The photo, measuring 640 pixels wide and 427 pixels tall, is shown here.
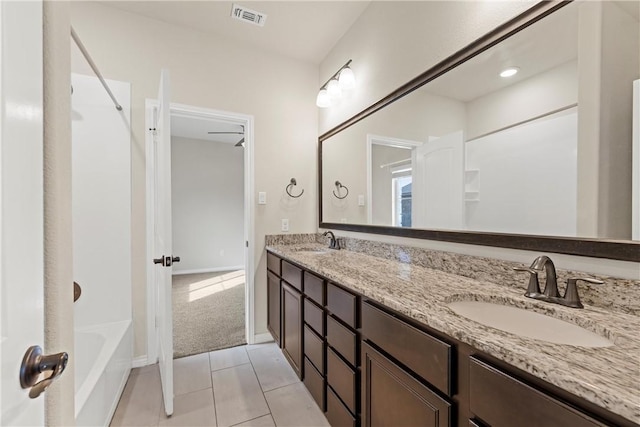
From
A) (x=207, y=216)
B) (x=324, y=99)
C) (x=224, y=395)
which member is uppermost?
(x=324, y=99)

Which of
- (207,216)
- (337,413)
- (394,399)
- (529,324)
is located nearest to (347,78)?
(529,324)

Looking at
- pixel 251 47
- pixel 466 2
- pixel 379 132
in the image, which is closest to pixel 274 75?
pixel 251 47

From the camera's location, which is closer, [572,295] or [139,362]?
[572,295]

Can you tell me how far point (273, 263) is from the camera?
2.33 m

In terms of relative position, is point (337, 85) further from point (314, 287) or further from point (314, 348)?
point (314, 348)

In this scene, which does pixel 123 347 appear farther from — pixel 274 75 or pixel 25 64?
pixel 274 75

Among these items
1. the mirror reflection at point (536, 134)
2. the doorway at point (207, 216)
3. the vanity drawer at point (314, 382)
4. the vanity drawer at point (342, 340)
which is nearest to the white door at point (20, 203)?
the vanity drawer at point (342, 340)

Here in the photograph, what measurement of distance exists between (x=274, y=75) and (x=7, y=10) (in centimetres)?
239

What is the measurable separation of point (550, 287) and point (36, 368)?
135cm

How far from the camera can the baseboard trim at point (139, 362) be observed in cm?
211

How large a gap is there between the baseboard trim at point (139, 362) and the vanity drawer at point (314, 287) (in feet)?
4.93

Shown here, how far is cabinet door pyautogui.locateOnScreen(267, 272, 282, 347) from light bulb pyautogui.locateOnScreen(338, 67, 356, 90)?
165 cm

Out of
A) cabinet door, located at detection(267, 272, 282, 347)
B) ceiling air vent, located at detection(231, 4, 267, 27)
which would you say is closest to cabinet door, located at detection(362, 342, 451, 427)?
cabinet door, located at detection(267, 272, 282, 347)

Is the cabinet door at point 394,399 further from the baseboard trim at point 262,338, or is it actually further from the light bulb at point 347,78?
the light bulb at point 347,78
